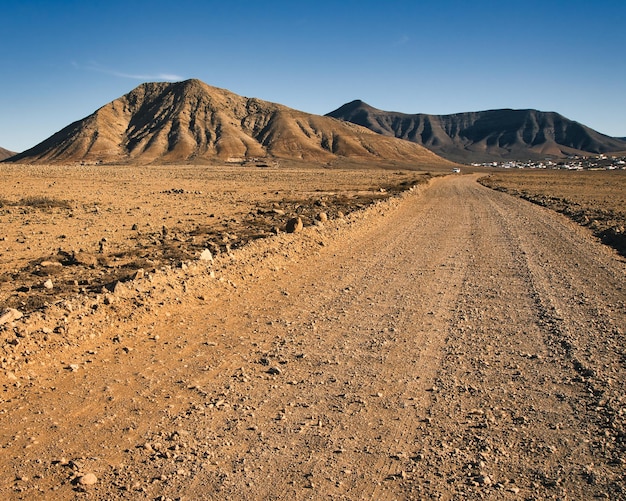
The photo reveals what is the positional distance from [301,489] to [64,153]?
168783 millimetres

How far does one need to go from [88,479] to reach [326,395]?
2.33 m

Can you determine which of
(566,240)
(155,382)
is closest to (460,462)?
(155,382)

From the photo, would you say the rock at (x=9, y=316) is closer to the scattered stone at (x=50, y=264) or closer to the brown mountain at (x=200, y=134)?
the scattered stone at (x=50, y=264)

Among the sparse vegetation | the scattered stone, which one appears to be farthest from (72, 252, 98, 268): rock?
the sparse vegetation

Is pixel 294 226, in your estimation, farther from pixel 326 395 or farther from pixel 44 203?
pixel 44 203

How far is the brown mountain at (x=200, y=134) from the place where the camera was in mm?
147875

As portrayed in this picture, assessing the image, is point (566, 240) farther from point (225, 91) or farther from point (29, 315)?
point (225, 91)

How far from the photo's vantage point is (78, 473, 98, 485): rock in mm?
3721

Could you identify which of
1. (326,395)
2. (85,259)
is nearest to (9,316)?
(326,395)

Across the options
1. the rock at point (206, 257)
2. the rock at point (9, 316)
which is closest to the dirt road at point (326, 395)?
the rock at point (206, 257)

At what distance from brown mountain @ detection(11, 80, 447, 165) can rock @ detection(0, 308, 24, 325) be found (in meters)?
134

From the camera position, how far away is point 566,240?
604 inches

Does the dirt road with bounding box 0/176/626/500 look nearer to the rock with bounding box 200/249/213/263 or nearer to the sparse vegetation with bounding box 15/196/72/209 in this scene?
the rock with bounding box 200/249/213/263

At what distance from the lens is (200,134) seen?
15800cm
